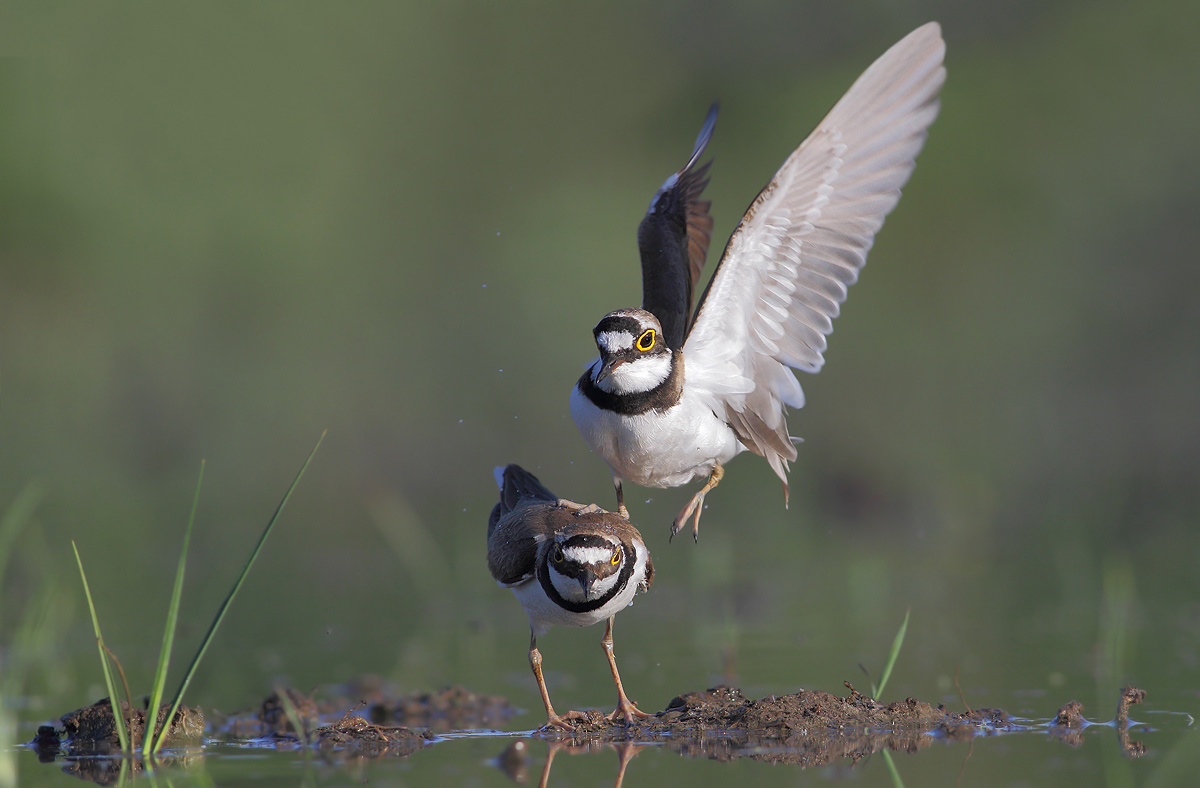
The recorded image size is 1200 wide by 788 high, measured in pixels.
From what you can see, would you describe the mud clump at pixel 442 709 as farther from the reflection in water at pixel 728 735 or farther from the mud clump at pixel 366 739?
the mud clump at pixel 366 739

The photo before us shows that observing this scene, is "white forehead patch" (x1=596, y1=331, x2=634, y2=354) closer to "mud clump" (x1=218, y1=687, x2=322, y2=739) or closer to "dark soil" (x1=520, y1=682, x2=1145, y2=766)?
"dark soil" (x1=520, y1=682, x2=1145, y2=766)

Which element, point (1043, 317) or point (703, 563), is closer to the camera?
point (703, 563)

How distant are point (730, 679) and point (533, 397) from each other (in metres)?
8.31

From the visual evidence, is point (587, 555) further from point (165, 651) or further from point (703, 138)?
point (703, 138)

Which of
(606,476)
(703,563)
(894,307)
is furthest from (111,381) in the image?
(894,307)

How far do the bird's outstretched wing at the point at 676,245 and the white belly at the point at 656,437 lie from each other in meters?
0.84

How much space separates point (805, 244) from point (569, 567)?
6.39 feet

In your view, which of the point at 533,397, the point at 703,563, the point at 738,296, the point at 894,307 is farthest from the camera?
the point at 894,307

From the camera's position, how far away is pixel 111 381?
15328 mm

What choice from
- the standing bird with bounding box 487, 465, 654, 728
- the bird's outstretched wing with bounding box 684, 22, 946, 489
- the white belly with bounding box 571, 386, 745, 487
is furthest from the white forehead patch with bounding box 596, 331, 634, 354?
the standing bird with bounding box 487, 465, 654, 728

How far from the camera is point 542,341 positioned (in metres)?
15.8

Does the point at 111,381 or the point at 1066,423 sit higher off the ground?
the point at 111,381

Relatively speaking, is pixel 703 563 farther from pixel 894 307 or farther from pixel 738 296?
pixel 894 307

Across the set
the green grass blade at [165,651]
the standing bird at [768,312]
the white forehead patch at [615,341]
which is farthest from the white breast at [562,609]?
the green grass blade at [165,651]
